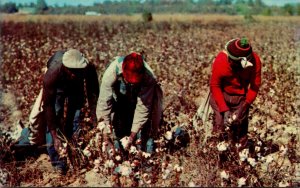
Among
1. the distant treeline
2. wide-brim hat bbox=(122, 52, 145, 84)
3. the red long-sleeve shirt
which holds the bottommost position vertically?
the distant treeline

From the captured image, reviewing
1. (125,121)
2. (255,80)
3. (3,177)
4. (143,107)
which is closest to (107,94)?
(143,107)

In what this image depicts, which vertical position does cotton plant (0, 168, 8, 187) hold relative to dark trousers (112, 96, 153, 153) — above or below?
below

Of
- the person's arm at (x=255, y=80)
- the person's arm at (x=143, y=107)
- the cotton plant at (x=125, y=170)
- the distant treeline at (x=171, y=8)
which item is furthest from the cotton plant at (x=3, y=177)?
the distant treeline at (x=171, y=8)

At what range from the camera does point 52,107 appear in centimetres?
427

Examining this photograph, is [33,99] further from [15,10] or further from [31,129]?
[15,10]

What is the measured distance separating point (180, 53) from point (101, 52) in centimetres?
155

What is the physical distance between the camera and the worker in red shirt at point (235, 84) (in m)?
4.32

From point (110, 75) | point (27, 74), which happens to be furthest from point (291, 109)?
point (27, 74)

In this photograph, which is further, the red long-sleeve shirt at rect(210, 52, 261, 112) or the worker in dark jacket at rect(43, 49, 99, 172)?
the red long-sleeve shirt at rect(210, 52, 261, 112)

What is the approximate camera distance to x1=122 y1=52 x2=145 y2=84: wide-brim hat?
12.5ft

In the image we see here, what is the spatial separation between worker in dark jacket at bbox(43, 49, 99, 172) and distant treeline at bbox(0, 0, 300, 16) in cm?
2644

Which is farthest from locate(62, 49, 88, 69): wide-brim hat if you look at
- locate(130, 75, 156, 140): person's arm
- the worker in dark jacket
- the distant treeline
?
the distant treeline

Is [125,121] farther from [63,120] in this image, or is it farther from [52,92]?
[52,92]

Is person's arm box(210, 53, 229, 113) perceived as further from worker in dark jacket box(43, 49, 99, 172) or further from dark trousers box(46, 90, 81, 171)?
dark trousers box(46, 90, 81, 171)
